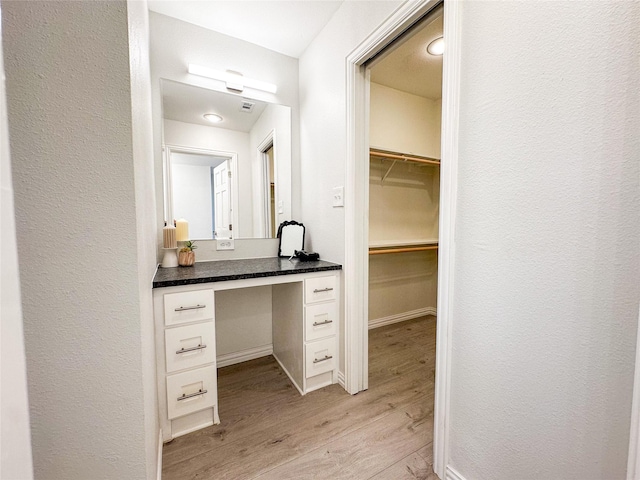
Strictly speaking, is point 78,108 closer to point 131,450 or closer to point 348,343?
point 131,450

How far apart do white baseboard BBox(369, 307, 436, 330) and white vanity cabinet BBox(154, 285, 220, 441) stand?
5.92 feet

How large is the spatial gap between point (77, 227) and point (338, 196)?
1330 mm

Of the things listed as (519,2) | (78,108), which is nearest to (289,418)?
(78,108)

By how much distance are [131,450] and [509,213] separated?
129cm

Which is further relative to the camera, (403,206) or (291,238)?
(403,206)

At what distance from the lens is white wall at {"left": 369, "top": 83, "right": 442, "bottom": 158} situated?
8.79ft

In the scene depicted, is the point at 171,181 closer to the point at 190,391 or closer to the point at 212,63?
the point at 212,63

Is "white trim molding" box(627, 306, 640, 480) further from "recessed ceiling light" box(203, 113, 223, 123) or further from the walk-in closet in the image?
"recessed ceiling light" box(203, 113, 223, 123)

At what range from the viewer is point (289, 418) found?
4.95 ft

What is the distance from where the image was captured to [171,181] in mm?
1890

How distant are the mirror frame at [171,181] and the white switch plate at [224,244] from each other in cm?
5

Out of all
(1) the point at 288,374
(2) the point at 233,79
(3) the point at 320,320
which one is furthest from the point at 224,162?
(1) the point at 288,374

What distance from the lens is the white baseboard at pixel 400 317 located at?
2869mm

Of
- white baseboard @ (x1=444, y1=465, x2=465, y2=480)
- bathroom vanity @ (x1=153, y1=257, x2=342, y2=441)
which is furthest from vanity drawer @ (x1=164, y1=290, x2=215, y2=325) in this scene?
white baseboard @ (x1=444, y1=465, x2=465, y2=480)
